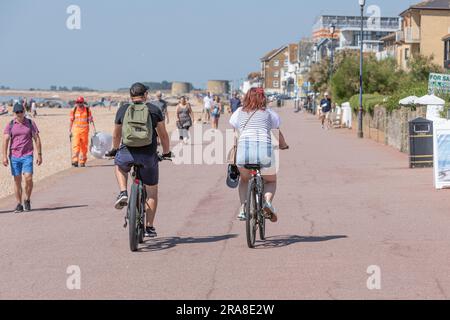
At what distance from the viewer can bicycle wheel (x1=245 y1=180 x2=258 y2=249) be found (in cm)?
866

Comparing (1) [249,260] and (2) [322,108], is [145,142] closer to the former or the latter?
(1) [249,260]

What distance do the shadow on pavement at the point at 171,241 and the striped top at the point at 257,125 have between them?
4.16ft

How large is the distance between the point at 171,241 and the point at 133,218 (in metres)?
1.04

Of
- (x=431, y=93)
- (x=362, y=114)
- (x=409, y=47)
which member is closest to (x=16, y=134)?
(x=431, y=93)

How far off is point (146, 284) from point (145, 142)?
1941 millimetres

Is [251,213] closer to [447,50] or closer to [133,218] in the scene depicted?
[133,218]

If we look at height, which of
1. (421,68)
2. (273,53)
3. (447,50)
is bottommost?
(421,68)

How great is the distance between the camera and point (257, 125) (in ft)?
29.4

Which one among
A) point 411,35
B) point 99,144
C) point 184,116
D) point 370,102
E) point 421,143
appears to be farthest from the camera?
point 411,35

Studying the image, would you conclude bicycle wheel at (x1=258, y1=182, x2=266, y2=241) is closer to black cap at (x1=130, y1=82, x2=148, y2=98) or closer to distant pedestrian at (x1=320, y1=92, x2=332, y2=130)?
black cap at (x1=130, y1=82, x2=148, y2=98)

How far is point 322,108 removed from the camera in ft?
134

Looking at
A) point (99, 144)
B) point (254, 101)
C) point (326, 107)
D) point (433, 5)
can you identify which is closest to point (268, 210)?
point (254, 101)

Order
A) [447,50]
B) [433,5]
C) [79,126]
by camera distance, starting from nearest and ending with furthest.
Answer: [79,126] < [447,50] < [433,5]
